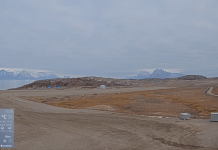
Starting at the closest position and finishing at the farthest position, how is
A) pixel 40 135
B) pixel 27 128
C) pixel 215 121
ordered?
pixel 40 135 < pixel 27 128 < pixel 215 121

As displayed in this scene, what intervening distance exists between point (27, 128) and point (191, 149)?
10.1 metres

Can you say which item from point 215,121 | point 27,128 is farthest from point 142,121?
point 27,128

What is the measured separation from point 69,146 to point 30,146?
191 centimetres

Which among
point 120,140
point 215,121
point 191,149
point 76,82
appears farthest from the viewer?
point 76,82

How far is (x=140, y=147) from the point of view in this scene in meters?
9.50

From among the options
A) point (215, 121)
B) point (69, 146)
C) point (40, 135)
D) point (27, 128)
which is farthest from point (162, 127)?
point (27, 128)

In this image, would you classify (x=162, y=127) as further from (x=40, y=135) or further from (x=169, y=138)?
Answer: (x=40, y=135)

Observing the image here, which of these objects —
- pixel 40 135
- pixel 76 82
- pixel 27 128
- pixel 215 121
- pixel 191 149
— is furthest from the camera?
pixel 76 82

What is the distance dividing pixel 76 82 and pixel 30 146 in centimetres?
8970

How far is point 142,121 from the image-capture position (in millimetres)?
15125

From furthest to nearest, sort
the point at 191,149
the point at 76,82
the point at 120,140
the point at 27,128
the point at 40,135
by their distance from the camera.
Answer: the point at 76,82, the point at 27,128, the point at 40,135, the point at 120,140, the point at 191,149

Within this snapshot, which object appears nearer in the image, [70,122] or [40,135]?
[40,135]

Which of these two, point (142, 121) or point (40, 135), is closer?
point (40, 135)

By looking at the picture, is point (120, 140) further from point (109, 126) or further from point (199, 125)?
point (199, 125)
